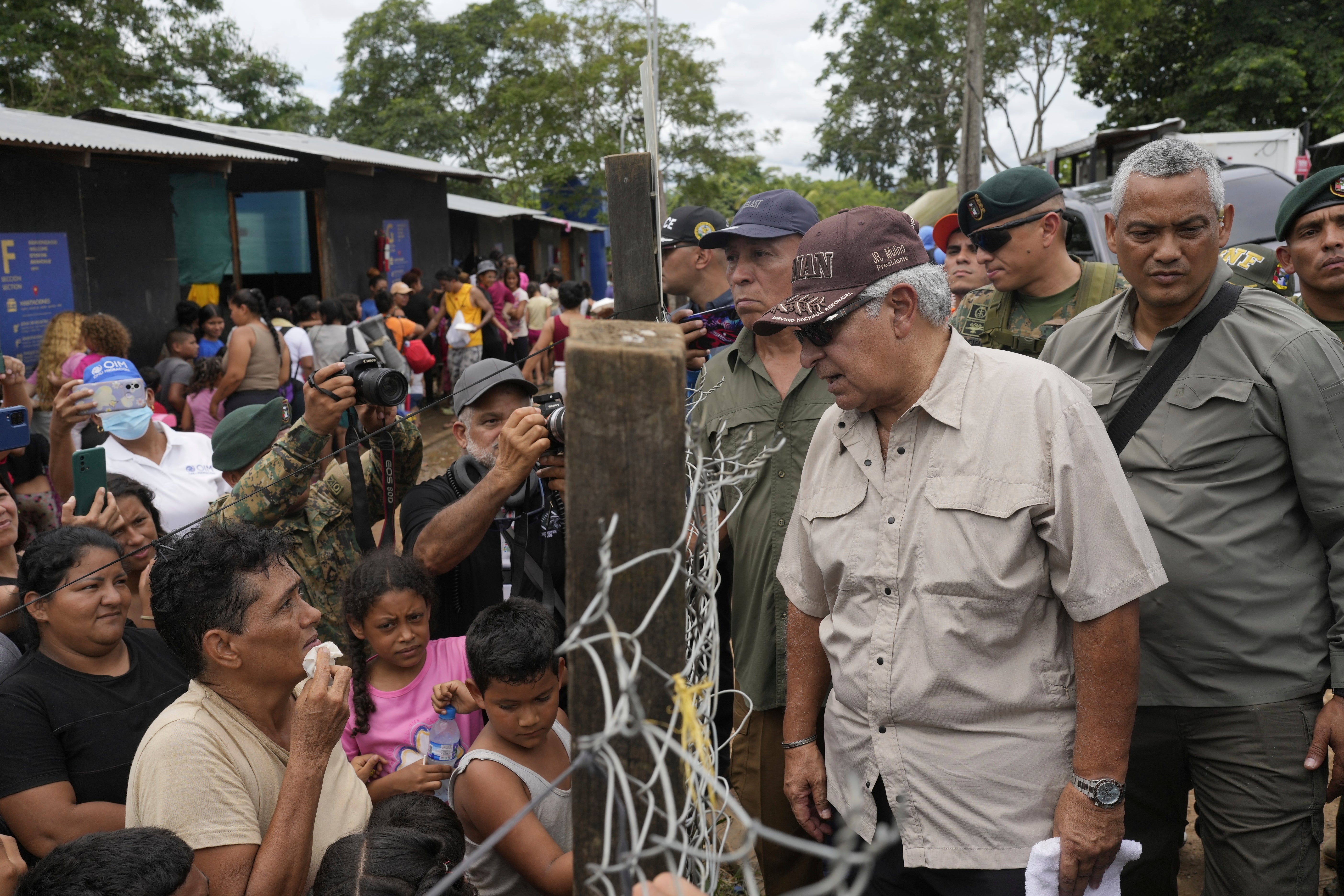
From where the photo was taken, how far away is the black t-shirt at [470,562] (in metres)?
2.98

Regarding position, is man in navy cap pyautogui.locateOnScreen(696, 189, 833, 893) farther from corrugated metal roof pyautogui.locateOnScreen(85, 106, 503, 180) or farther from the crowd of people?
corrugated metal roof pyautogui.locateOnScreen(85, 106, 503, 180)

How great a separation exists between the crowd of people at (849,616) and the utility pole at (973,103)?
11702mm

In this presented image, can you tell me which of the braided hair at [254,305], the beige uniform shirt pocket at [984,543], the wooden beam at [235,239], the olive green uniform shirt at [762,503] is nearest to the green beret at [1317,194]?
the olive green uniform shirt at [762,503]

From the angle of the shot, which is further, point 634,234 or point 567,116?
point 567,116

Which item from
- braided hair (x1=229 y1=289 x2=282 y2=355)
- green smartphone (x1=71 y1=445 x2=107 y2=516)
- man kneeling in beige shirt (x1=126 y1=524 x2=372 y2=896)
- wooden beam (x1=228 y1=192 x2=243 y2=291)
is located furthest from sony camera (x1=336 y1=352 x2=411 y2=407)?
wooden beam (x1=228 y1=192 x2=243 y2=291)

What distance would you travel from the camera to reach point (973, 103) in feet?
44.4

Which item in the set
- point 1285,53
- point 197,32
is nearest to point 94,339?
point 1285,53

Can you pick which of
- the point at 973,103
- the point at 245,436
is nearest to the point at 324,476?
the point at 245,436

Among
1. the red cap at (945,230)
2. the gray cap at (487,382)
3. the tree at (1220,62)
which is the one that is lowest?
the gray cap at (487,382)

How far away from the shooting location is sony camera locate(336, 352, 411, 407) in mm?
2760

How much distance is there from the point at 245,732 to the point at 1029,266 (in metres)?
2.62

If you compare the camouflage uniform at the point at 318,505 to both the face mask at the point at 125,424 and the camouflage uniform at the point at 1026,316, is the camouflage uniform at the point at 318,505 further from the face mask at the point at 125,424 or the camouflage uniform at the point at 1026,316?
the camouflage uniform at the point at 1026,316

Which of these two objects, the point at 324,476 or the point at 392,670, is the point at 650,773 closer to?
the point at 392,670

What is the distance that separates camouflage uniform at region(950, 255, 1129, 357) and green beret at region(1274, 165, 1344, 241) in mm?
469
